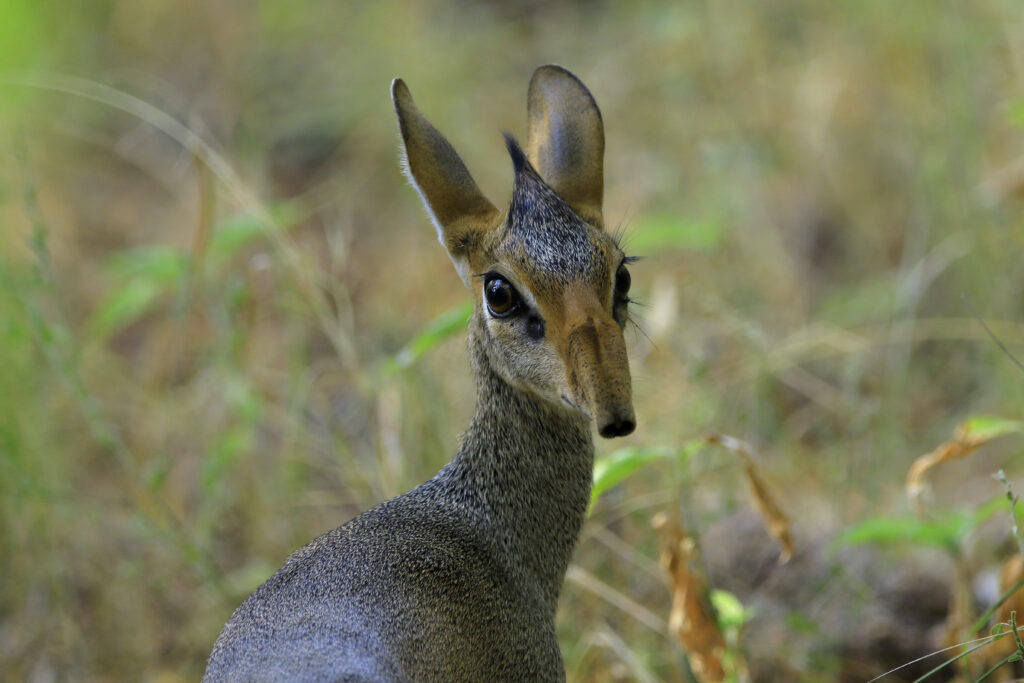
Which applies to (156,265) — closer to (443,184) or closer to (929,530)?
(443,184)

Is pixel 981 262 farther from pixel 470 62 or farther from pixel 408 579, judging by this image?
pixel 470 62

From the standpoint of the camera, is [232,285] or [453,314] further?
[232,285]

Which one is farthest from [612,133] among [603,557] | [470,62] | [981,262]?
[603,557]

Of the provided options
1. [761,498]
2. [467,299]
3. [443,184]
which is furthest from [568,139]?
[467,299]

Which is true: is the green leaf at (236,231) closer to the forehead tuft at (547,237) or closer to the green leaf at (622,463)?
the forehead tuft at (547,237)

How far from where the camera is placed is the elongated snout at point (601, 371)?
2486mm

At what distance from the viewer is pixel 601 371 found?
101 inches

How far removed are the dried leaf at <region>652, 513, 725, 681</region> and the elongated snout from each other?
84 centimetres

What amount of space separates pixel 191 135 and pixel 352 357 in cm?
92

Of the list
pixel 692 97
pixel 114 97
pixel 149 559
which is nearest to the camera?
pixel 149 559

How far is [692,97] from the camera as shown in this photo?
21.7ft

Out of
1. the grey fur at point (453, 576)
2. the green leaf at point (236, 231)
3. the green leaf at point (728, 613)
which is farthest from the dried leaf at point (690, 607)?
the green leaf at point (236, 231)

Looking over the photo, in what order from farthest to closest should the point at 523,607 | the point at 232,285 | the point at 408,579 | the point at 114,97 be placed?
the point at 114,97
the point at 232,285
the point at 523,607
the point at 408,579

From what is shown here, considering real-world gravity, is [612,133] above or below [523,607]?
above
